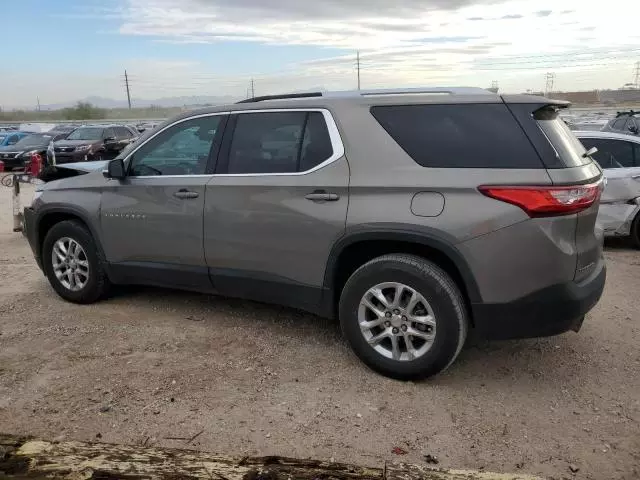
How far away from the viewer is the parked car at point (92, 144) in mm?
19875

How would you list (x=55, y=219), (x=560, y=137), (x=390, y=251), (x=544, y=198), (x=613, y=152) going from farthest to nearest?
(x=613, y=152) < (x=55, y=219) < (x=390, y=251) < (x=560, y=137) < (x=544, y=198)

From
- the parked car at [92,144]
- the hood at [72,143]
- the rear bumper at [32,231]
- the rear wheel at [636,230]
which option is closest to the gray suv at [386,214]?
the rear bumper at [32,231]

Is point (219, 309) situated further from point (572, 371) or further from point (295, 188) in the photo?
point (572, 371)

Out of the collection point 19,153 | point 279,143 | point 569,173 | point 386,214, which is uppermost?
point 279,143

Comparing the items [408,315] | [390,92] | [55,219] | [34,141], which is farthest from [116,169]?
[34,141]

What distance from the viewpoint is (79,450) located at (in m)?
2.95

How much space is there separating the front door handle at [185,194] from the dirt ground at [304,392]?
1.10 metres

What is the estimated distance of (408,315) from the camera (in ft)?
12.5

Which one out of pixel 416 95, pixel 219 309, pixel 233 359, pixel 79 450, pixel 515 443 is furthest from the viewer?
pixel 219 309

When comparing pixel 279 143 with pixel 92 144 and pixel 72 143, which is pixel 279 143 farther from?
pixel 72 143

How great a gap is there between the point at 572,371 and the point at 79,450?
3.14m

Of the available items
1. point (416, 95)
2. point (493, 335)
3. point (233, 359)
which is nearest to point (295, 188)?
point (416, 95)

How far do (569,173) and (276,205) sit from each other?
192 centimetres

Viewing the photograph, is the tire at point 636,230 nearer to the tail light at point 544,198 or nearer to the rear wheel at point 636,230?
the rear wheel at point 636,230
